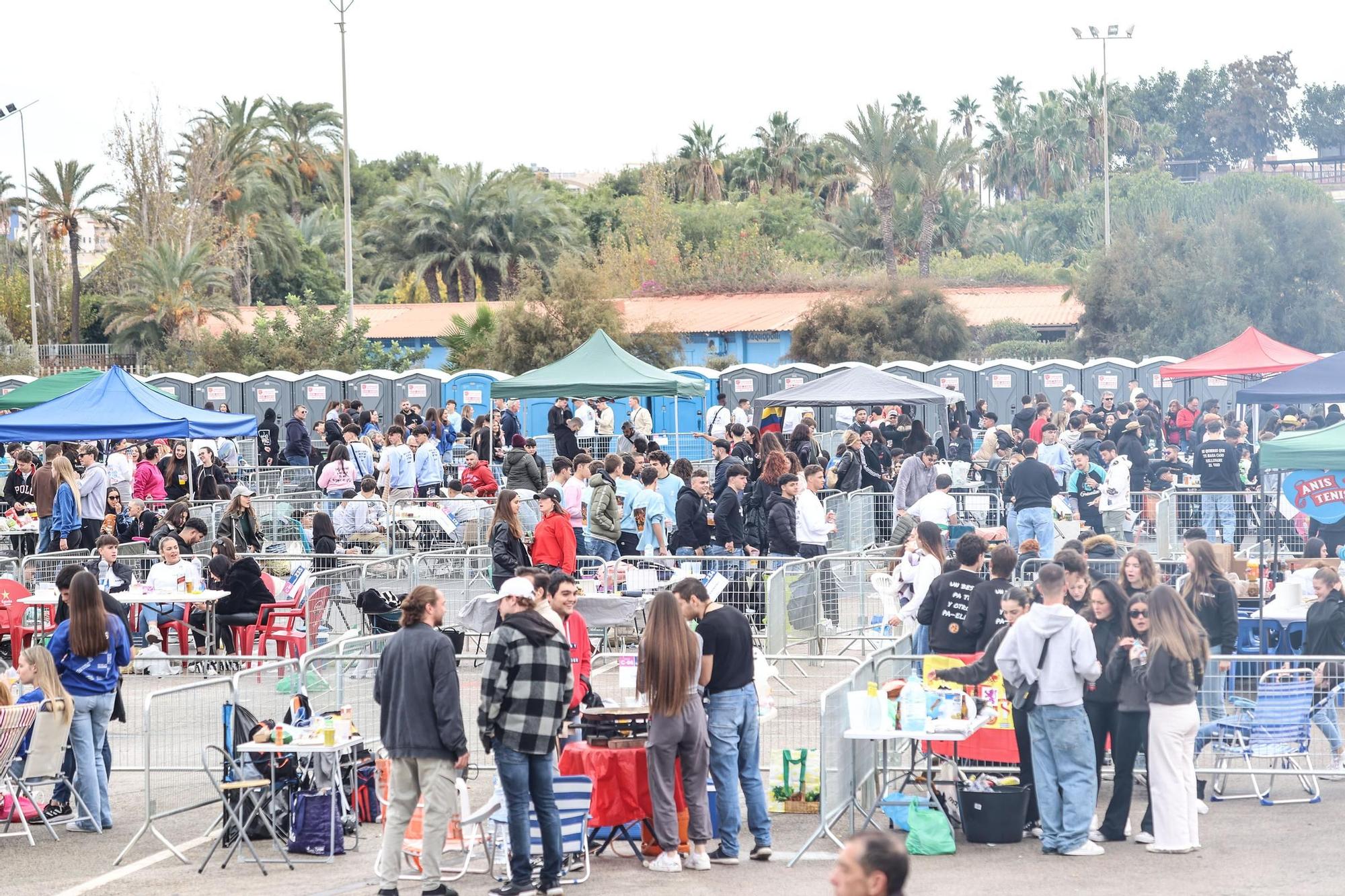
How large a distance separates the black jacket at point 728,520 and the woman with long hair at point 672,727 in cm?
694

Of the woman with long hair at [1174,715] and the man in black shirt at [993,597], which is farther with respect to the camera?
the man in black shirt at [993,597]

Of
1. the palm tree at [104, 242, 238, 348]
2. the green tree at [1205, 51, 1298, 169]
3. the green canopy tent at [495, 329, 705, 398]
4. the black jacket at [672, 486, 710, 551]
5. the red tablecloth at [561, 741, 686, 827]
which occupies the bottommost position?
the red tablecloth at [561, 741, 686, 827]

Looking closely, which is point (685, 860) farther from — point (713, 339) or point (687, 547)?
point (713, 339)

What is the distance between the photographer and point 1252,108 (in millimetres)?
103312

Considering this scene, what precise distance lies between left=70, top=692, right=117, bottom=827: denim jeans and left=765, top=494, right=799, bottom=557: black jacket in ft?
22.4

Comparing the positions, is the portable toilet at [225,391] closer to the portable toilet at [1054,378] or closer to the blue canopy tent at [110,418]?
the blue canopy tent at [110,418]

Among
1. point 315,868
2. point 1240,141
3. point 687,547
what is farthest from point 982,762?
point 1240,141

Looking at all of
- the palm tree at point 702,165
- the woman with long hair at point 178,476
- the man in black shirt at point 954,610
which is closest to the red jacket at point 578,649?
the man in black shirt at point 954,610

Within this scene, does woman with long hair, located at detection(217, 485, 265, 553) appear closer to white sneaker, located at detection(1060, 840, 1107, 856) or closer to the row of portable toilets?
white sneaker, located at detection(1060, 840, 1107, 856)

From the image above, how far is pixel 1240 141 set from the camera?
341 feet

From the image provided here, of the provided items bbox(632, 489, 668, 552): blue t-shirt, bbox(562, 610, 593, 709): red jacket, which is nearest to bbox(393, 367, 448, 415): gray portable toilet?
bbox(632, 489, 668, 552): blue t-shirt

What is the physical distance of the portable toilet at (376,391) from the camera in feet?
119

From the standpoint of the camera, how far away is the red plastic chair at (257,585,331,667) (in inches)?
555

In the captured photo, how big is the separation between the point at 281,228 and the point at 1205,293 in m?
39.0
